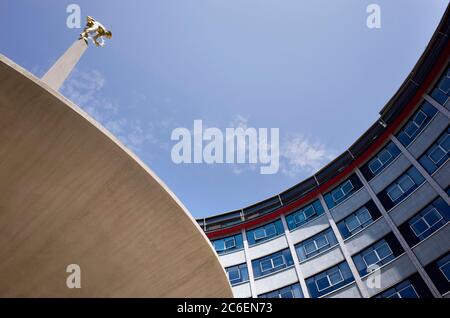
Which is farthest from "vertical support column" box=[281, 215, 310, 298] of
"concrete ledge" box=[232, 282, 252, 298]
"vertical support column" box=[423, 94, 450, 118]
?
"vertical support column" box=[423, 94, 450, 118]

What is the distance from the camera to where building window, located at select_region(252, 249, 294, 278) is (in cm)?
2303

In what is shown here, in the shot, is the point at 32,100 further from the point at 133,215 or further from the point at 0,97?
the point at 133,215

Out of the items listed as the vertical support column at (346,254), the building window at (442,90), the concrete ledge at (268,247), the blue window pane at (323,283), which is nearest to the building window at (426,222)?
the vertical support column at (346,254)

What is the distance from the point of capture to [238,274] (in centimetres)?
2438

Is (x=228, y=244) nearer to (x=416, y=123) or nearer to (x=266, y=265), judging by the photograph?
(x=266, y=265)

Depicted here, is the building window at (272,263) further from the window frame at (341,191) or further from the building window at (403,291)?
the building window at (403,291)

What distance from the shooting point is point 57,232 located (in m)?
5.02

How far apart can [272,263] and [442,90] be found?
17.3 m

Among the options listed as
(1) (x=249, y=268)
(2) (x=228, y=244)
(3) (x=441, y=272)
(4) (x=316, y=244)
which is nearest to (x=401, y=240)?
(3) (x=441, y=272)

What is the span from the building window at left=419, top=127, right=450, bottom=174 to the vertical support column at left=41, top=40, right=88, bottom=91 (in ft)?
65.6

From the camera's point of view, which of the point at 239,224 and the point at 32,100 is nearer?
the point at 32,100
